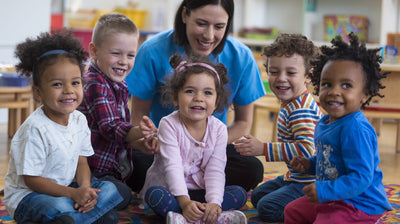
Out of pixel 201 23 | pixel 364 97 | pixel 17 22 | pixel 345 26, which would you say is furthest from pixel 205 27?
pixel 345 26

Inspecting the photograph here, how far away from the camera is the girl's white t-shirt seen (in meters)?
1.65

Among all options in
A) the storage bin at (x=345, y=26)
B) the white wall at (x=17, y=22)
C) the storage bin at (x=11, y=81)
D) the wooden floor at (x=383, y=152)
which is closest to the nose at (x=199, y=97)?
the wooden floor at (x=383, y=152)

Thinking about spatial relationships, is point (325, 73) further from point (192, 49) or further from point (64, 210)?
point (64, 210)

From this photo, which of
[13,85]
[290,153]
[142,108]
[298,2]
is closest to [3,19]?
[13,85]

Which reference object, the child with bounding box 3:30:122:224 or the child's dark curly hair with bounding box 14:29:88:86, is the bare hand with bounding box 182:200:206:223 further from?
the child's dark curly hair with bounding box 14:29:88:86

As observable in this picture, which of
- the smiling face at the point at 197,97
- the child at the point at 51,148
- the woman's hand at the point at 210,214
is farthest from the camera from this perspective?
the smiling face at the point at 197,97

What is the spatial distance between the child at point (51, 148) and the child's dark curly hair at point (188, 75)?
0.33 metres

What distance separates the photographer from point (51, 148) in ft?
5.56

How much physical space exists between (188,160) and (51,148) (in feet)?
1.59

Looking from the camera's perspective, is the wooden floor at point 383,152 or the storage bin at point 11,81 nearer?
the wooden floor at point 383,152

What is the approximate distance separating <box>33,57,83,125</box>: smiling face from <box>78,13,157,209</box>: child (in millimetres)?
295

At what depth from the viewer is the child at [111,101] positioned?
2.03m

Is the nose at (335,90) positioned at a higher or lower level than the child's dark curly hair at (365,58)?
lower

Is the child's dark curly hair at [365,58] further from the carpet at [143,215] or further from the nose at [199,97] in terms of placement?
the carpet at [143,215]
